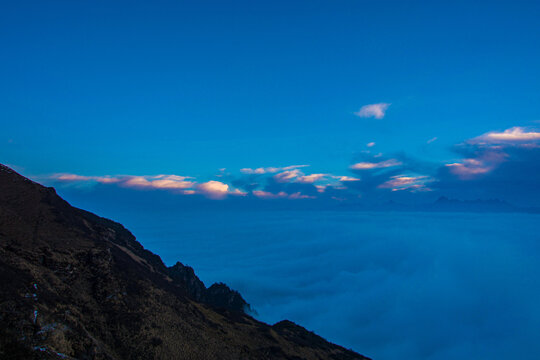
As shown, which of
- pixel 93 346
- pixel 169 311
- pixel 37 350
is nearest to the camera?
pixel 37 350

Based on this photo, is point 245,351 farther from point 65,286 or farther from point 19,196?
point 19,196

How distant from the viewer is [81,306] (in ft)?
134

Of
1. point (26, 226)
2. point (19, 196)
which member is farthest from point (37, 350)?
point (19, 196)

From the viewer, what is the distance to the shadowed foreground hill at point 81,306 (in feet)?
99.5

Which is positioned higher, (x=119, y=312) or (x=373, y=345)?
(x=119, y=312)

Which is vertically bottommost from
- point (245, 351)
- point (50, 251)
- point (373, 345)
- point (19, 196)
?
point (373, 345)

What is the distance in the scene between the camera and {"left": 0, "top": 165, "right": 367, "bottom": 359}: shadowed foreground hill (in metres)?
30.3

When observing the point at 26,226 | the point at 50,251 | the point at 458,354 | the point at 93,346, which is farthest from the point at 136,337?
the point at 458,354

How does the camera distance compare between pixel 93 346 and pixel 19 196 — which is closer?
pixel 93 346

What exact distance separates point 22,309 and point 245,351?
36.5 metres

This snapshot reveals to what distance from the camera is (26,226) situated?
48.2 m

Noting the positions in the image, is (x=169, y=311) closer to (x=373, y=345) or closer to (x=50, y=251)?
(x=50, y=251)

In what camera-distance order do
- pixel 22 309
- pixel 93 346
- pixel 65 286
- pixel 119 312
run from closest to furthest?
1. pixel 22 309
2. pixel 93 346
3. pixel 65 286
4. pixel 119 312

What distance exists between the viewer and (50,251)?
4500cm
